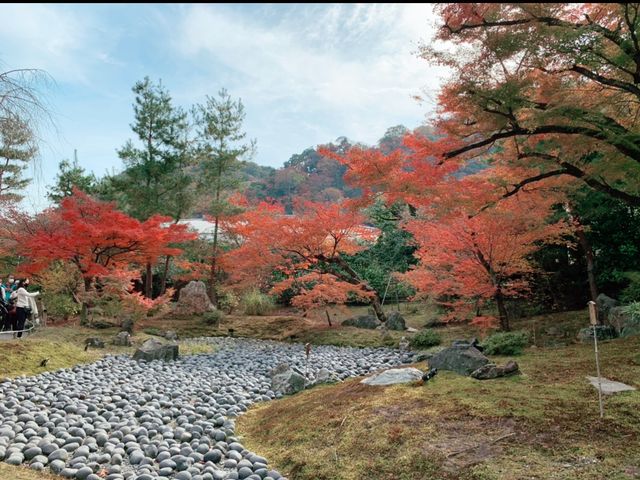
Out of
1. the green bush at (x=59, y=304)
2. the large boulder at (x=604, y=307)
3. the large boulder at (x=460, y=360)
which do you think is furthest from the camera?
the green bush at (x=59, y=304)

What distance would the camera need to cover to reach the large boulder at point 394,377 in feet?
15.0

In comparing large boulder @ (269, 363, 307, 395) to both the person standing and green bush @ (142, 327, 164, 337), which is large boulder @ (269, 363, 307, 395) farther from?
green bush @ (142, 327, 164, 337)

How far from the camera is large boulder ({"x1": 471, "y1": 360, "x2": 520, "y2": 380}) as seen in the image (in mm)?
4449

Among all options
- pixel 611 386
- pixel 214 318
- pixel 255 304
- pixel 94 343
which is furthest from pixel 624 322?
pixel 255 304

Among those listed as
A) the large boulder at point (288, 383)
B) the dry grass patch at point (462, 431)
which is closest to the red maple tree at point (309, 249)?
the large boulder at point (288, 383)

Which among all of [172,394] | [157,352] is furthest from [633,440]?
[157,352]

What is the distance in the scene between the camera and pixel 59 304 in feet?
40.3

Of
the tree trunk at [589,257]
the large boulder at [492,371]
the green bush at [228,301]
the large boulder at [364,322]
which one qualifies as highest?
the tree trunk at [589,257]

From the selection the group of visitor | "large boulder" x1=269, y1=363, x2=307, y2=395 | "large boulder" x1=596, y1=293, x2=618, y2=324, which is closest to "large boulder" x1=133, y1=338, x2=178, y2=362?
the group of visitor

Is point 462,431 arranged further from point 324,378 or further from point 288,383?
point 288,383

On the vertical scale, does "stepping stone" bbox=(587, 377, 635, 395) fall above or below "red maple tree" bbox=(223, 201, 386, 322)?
below

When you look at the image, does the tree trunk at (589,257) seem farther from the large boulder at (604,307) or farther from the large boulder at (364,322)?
the large boulder at (364,322)

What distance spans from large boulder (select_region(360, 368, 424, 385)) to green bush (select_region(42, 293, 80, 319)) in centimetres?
1070

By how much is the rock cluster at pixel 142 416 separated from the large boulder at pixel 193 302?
597 cm
